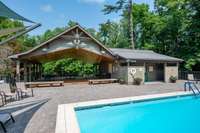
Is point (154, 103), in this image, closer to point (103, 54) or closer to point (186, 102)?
point (186, 102)

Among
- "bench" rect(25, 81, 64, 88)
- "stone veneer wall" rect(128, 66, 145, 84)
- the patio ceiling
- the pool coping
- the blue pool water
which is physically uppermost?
the patio ceiling

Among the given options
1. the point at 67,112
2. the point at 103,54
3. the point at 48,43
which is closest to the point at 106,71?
the point at 103,54

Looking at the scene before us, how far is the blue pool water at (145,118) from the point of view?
24.6 ft

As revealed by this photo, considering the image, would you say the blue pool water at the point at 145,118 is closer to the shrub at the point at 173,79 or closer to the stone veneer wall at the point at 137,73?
the stone veneer wall at the point at 137,73

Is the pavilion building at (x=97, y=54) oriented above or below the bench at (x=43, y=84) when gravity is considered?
above

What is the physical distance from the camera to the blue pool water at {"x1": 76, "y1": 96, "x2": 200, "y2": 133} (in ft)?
24.6

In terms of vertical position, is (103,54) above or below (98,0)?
below

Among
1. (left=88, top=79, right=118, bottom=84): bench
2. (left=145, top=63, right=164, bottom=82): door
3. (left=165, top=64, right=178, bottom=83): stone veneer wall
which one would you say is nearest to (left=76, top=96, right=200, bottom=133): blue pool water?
(left=88, top=79, right=118, bottom=84): bench

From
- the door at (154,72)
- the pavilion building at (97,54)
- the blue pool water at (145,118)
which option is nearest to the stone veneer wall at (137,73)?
the pavilion building at (97,54)

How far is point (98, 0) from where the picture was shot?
3619 centimetres

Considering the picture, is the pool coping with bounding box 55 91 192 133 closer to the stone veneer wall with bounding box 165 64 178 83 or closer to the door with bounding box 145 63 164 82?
the stone veneer wall with bounding box 165 64 178 83

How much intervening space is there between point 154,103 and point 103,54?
33.9 feet

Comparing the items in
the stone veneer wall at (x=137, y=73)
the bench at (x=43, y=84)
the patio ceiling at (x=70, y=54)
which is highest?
the patio ceiling at (x=70, y=54)

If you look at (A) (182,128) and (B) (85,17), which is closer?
(A) (182,128)
